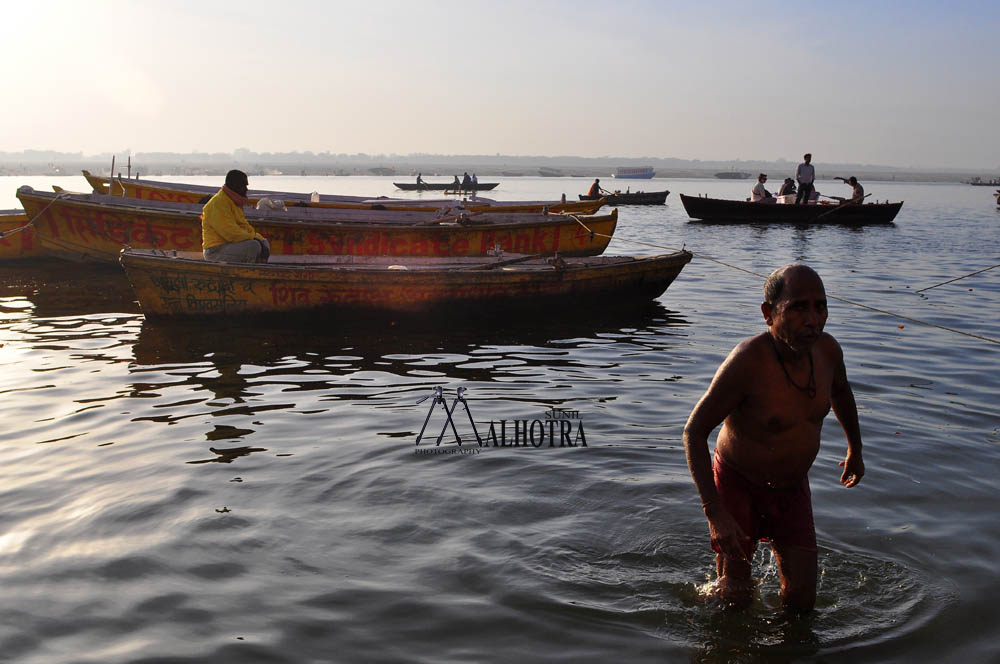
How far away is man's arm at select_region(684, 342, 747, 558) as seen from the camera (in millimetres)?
3486

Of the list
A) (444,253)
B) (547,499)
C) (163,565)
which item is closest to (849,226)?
(444,253)

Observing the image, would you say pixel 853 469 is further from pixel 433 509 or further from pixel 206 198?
pixel 206 198

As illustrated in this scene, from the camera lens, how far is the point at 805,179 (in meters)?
31.1

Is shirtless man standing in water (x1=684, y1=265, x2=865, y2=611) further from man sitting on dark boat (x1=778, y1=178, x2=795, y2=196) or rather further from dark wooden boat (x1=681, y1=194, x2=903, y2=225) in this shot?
man sitting on dark boat (x1=778, y1=178, x2=795, y2=196)

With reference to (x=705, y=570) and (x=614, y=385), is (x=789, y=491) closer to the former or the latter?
(x=705, y=570)

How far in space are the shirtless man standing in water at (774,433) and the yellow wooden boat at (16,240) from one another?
18.1 meters

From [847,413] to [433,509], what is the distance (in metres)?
2.75

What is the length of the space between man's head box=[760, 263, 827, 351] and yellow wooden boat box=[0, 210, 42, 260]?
18.3 metres

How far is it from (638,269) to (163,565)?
981 centimetres

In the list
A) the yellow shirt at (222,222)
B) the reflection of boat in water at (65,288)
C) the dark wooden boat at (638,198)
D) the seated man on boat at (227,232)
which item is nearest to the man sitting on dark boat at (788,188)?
the dark wooden boat at (638,198)

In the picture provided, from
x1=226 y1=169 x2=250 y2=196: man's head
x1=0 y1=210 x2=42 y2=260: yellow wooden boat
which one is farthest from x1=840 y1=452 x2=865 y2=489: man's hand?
x1=0 y1=210 x2=42 y2=260: yellow wooden boat

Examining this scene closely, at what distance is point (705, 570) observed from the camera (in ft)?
15.1

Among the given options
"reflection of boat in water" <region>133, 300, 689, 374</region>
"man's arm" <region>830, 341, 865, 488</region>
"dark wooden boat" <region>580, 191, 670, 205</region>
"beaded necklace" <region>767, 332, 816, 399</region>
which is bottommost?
"reflection of boat in water" <region>133, 300, 689, 374</region>

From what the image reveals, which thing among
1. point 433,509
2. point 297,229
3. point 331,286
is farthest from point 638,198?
point 433,509
